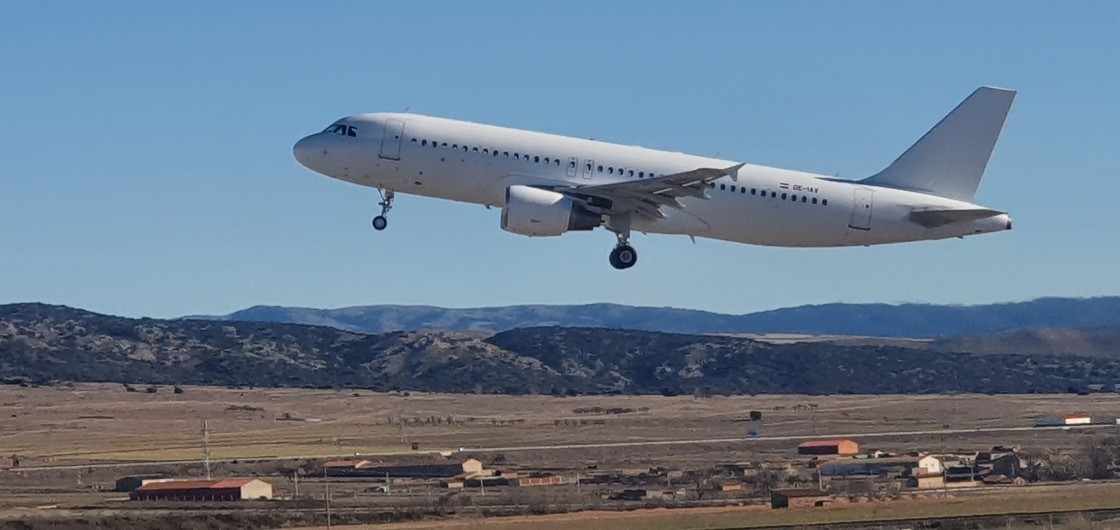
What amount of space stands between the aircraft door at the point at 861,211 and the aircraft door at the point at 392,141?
16.3 metres

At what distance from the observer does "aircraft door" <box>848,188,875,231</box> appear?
6475cm

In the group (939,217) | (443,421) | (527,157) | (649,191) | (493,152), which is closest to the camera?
(649,191)

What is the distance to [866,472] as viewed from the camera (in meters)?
79.1

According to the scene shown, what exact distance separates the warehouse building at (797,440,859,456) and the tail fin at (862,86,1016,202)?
20.0 metres

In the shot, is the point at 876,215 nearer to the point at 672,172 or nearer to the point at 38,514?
the point at 672,172

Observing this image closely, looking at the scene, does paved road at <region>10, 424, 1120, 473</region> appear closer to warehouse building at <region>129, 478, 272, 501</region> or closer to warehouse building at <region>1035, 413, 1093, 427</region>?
warehouse building at <region>1035, 413, 1093, 427</region>

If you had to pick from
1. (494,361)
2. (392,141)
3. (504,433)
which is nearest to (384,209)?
(392,141)

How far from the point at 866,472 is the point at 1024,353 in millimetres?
40690

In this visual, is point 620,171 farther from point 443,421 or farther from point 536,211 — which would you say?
point 443,421

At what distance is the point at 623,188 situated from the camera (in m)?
61.2

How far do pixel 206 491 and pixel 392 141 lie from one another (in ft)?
55.6

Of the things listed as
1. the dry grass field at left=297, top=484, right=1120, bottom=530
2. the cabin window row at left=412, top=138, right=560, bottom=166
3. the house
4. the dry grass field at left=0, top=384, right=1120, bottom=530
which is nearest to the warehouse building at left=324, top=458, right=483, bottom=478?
the dry grass field at left=0, top=384, right=1120, bottom=530

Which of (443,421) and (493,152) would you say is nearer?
(493,152)

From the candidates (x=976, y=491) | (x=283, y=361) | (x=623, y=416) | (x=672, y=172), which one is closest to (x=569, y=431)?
(x=623, y=416)
